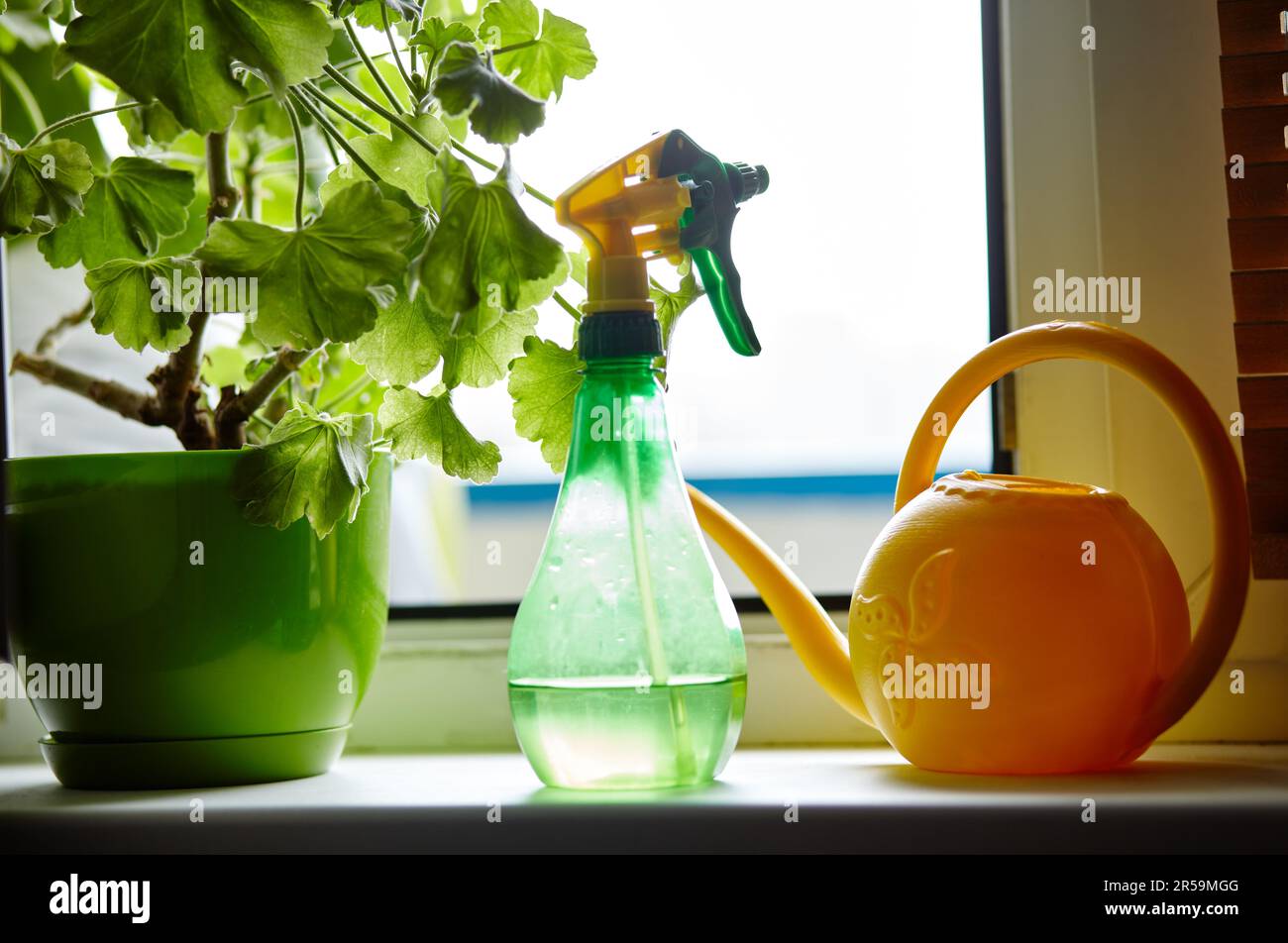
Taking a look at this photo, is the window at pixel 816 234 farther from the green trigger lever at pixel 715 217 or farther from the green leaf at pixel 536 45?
the green trigger lever at pixel 715 217

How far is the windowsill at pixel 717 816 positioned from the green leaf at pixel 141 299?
26 cm

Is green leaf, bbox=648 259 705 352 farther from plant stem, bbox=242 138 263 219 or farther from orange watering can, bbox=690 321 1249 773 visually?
plant stem, bbox=242 138 263 219

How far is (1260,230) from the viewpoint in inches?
28.1

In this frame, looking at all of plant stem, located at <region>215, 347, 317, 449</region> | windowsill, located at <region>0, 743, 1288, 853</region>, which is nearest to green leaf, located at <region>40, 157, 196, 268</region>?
plant stem, located at <region>215, 347, 317, 449</region>

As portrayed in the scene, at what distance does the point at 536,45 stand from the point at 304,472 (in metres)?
0.31

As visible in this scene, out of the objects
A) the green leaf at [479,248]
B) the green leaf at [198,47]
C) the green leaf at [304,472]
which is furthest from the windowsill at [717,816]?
the green leaf at [198,47]

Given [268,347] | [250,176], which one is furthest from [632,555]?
[250,176]

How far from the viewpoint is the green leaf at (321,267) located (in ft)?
1.91

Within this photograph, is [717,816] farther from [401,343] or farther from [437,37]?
[437,37]

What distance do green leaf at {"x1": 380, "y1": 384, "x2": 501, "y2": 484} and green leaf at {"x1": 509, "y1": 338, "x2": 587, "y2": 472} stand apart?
0.12 ft

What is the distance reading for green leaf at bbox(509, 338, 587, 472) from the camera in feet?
2.25

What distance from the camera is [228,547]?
0.65 meters
